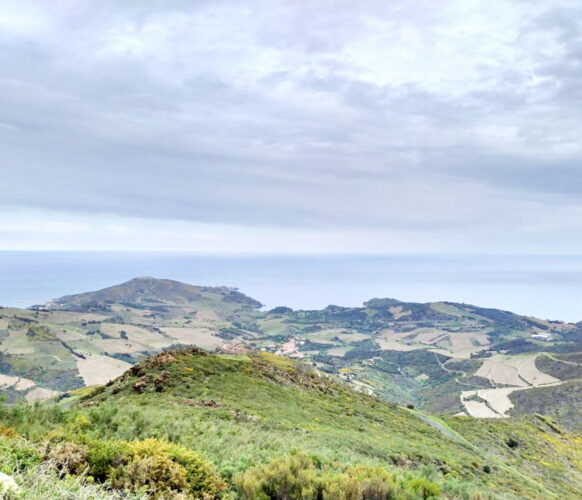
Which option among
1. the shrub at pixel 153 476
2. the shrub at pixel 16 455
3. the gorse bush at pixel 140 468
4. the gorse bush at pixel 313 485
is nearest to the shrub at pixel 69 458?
the gorse bush at pixel 140 468

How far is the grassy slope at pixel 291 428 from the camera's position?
11.9m

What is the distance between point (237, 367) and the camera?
3538 cm

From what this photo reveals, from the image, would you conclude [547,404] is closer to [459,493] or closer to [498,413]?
[498,413]

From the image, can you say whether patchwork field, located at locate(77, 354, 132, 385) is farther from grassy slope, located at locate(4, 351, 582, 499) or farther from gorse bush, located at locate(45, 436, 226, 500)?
gorse bush, located at locate(45, 436, 226, 500)

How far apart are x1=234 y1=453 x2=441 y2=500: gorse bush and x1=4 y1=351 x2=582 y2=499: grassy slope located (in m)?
1.27

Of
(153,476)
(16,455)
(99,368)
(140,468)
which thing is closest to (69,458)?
(16,455)

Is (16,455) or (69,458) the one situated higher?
(16,455)

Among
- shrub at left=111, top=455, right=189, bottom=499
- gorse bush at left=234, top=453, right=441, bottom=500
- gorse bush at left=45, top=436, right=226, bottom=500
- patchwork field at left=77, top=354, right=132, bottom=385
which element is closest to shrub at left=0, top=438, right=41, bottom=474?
gorse bush at left=45, top=436, right=226, bottom=500

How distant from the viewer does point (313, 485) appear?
24.9 feet

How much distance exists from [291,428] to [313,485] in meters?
12.2

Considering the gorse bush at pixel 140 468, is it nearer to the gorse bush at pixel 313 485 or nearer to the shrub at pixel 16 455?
the shrub at pixel 16 455

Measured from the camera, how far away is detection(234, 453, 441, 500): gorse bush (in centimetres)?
729

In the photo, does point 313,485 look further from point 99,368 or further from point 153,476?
point 99,368

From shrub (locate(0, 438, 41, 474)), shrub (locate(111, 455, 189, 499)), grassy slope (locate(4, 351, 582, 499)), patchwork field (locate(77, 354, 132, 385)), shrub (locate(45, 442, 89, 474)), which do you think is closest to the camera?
shrub (locate(0, 438, 41, 474))
